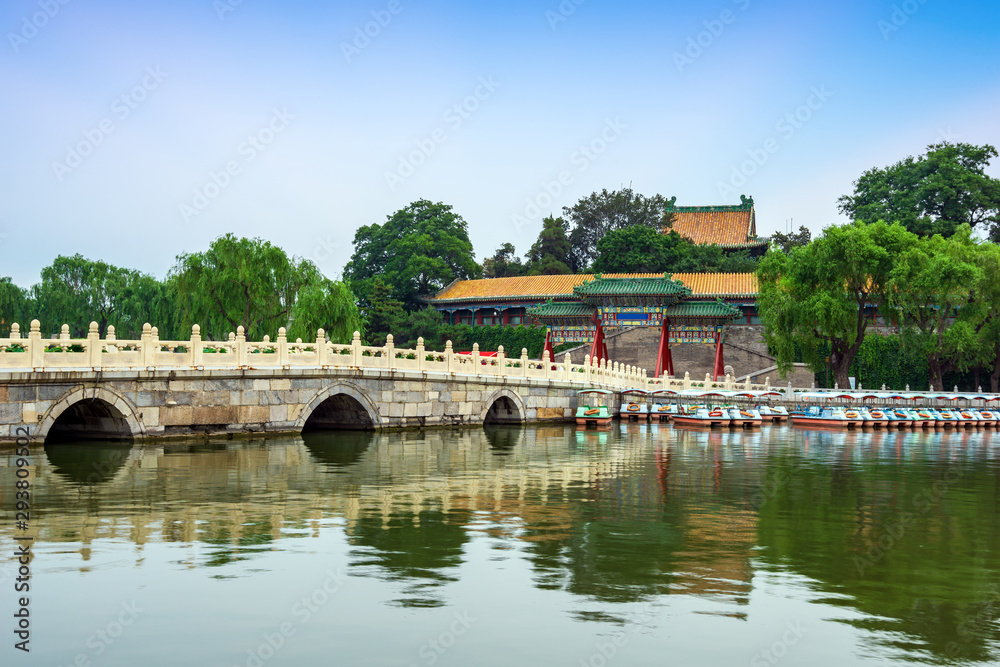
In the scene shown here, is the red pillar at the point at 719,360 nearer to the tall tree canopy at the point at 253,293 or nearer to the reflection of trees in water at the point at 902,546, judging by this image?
the tall tree canopy at the point at 253,293

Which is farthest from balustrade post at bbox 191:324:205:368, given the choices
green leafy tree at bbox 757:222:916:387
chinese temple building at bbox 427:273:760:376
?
chinese temple building at bbox 427:273:760:376

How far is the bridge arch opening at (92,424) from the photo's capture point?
19.7 m

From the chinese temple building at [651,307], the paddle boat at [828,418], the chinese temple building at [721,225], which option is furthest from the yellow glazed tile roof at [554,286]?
the paddle boat at [828,418]

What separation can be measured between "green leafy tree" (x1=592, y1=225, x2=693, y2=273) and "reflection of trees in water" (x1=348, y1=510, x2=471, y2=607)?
41.3 metres

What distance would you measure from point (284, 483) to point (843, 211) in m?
47.8

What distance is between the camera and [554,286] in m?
48.6

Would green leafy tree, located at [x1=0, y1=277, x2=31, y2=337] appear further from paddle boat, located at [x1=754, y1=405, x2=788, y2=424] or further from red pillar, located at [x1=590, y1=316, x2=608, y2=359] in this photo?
paddle boat, located at [x1=754, y1=405, x2=788, y2=424]

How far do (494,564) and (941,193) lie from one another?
46.4 meters

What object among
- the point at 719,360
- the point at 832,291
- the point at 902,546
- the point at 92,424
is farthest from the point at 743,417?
the point at 902,546

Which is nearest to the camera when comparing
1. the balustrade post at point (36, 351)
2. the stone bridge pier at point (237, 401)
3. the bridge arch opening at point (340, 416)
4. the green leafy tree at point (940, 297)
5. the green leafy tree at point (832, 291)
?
the balustrade post at point (36, 351)

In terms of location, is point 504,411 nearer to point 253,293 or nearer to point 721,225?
point 253,293


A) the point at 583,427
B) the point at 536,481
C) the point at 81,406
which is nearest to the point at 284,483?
the point at 536,481

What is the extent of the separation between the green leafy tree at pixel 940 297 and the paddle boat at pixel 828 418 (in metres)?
5.23

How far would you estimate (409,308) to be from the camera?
53156mm
